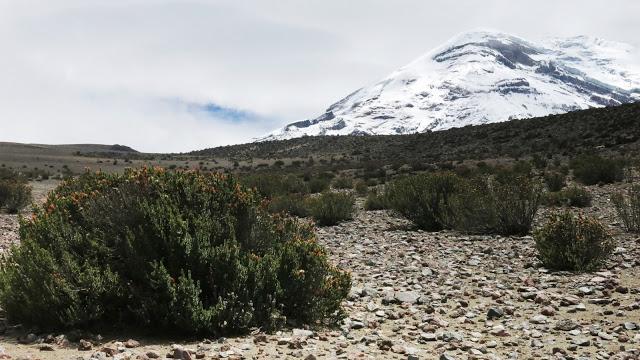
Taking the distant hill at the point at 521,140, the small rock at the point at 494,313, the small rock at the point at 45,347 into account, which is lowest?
the small rock at the point at 45,347

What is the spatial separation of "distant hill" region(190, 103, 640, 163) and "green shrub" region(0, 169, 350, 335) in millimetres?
34168

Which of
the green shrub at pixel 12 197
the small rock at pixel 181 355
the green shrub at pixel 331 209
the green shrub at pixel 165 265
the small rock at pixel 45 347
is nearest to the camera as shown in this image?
the small rock at pixel 181 355

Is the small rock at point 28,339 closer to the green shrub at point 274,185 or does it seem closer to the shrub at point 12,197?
the shrub at point 12,197

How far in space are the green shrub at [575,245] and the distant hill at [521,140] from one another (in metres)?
28.6

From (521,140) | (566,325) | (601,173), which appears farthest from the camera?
(521,140)

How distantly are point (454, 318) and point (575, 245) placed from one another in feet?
12.1

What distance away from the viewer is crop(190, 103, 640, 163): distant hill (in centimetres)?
4344

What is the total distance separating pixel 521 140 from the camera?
53.6 m

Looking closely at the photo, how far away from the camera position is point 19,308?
6.50 metres

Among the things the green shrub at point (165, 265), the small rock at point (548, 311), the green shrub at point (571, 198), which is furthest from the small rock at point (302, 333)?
the green shrub at point (571, 198)

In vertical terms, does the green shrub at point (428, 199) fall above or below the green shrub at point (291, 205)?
above

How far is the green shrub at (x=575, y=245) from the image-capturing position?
9.80 meters

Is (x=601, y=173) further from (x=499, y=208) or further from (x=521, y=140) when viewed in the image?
(x=521, y=140)

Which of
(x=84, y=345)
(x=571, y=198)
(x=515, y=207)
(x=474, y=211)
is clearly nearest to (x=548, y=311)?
(x=84, y=345)
